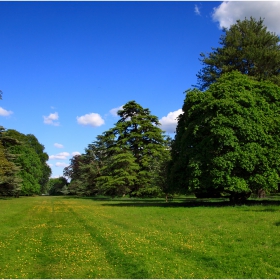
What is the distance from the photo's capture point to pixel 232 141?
75.1 feet

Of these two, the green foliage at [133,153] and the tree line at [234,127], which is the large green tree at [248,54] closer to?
the tree line at [234,127]

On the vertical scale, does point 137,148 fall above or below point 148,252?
above

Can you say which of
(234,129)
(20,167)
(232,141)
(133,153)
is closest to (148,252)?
(232,141)

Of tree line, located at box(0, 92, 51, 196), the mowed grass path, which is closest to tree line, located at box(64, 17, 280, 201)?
the mowed grass path

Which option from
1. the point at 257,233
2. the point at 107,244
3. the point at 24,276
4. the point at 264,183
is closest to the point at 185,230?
the point at 257,233

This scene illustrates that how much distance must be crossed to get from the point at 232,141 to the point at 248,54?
659 inches

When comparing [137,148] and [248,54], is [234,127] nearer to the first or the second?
[248,54]

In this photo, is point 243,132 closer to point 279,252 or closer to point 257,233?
point 257,233

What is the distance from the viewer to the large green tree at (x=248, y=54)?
116 ft

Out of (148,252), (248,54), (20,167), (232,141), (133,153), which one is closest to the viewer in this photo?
(148,252)

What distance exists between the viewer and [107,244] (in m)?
10.8

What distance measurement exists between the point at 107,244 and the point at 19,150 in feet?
207

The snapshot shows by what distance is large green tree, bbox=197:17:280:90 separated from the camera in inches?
1396

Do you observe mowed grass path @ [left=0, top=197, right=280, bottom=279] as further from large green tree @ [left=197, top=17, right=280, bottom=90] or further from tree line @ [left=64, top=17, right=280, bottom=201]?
large green tree @ [left=197, top=17, right=280, bottom=90]
